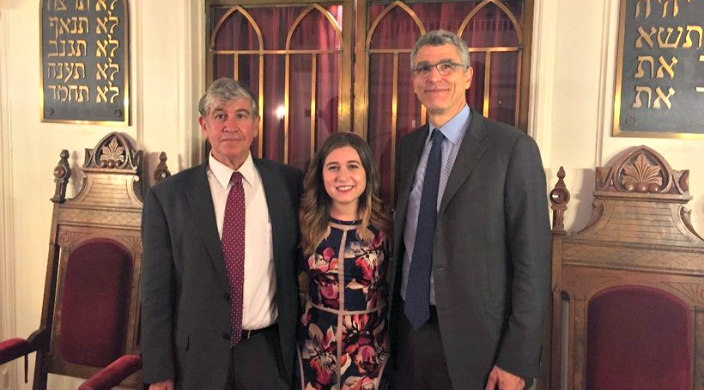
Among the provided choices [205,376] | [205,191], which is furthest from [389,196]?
[205,376]

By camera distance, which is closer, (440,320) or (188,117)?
(440,320)

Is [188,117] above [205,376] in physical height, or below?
above

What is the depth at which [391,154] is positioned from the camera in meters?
2.34

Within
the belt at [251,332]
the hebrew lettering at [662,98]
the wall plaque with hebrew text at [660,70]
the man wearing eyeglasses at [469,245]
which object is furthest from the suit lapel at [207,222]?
the hebrew lettering at [662,98]

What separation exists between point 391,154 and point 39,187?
1.71 meters

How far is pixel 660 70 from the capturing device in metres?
1.95

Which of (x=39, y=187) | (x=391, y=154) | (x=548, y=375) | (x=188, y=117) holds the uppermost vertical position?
(x=188, y=117)

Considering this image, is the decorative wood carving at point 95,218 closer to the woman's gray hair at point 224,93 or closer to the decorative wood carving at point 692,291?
the woman's gray hair at point 224,93

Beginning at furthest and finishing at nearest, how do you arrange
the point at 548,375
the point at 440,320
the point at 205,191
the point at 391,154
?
the point at 391,154, the point at 548,375, the point at 205,191, the point at 440,320

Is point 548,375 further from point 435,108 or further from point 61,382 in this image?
point 61,382

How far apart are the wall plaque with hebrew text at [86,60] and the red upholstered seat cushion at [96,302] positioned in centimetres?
60

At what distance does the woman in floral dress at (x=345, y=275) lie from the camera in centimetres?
169

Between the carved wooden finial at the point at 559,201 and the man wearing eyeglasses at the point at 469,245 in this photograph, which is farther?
the carved wooden finial at the point at 559,201

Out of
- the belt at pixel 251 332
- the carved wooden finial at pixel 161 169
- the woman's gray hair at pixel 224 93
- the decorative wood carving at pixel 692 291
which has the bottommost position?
the belt at pixel 251 332
